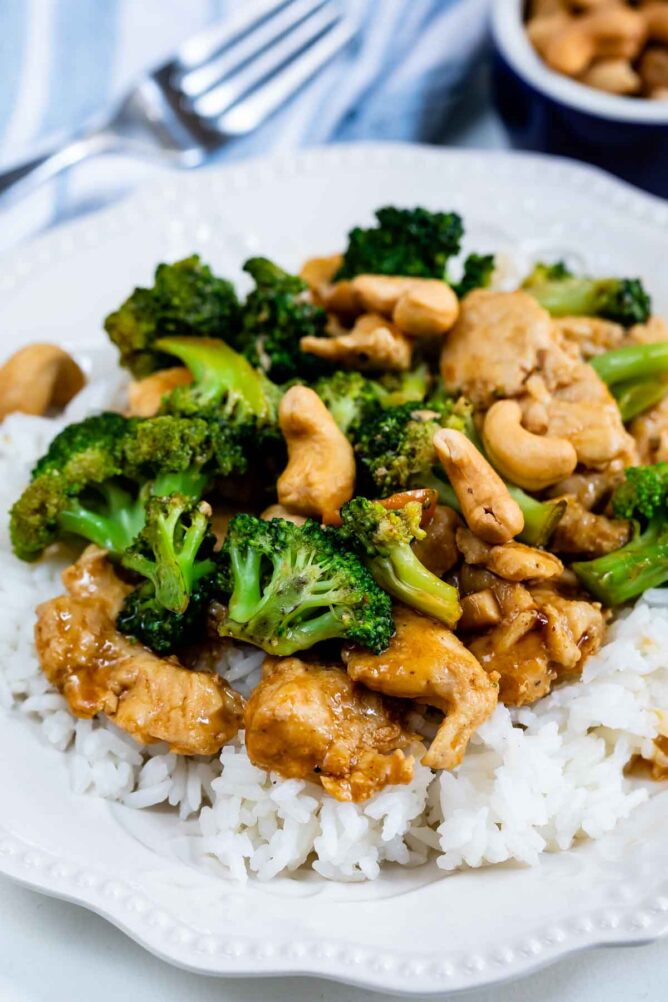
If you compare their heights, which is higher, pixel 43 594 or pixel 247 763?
pixel 43 594

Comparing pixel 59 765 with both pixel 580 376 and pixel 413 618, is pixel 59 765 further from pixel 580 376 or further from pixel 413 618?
pixel 580 376

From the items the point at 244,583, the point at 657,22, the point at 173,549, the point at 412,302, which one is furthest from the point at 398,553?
the point at 657,22

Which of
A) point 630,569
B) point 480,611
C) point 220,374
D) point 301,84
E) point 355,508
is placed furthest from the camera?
point 301,84

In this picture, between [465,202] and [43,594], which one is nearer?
[43,594]

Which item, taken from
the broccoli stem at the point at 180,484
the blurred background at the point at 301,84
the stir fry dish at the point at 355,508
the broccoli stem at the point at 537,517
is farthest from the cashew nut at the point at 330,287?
the blurred background at the point at 301,84

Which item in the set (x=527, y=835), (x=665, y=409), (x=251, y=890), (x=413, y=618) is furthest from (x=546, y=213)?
(x=251, y=890)

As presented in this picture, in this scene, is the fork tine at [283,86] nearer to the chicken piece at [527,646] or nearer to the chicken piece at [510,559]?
the chicken piece at [510,559]

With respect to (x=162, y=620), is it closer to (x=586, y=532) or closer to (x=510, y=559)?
(x=510, y=559)
